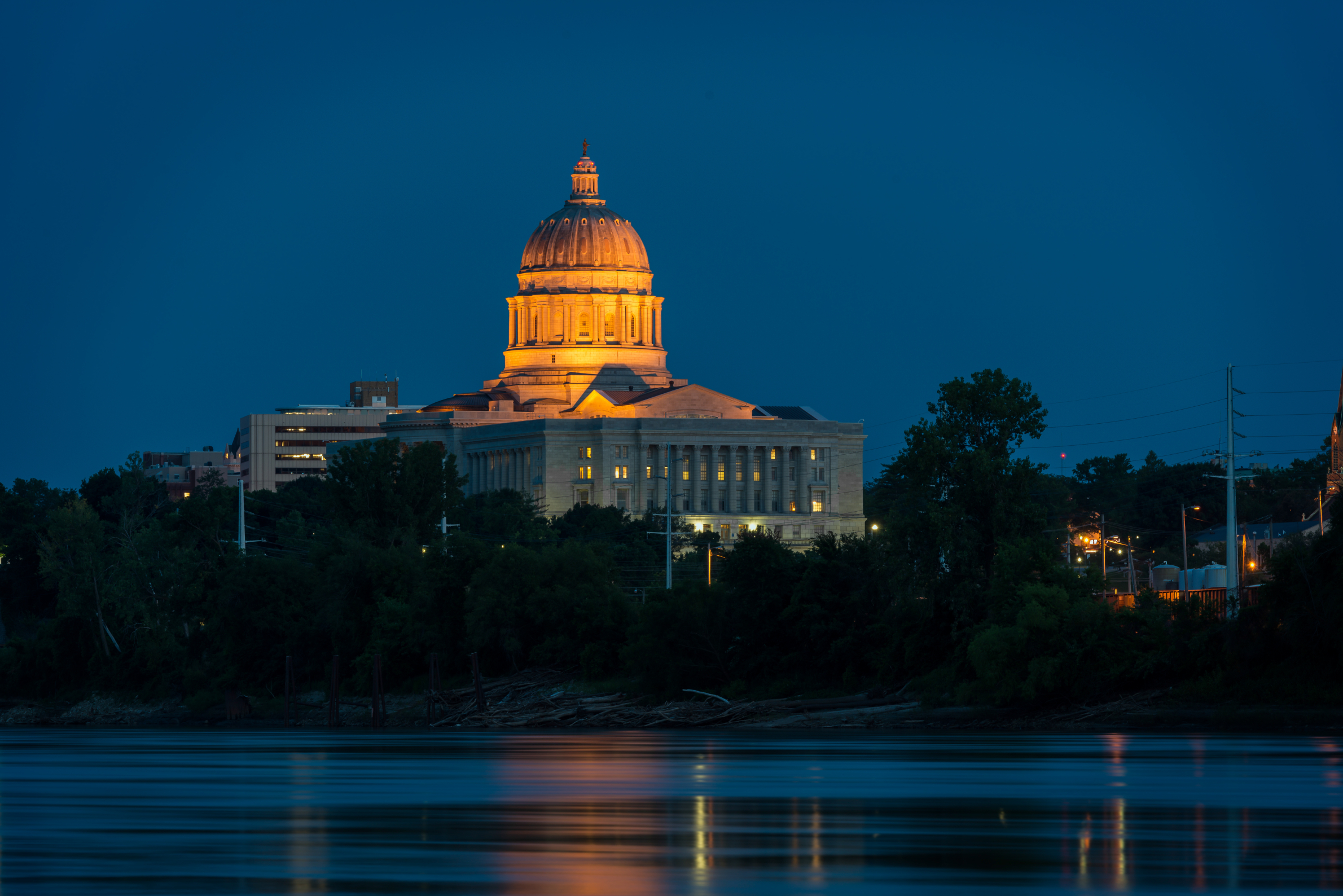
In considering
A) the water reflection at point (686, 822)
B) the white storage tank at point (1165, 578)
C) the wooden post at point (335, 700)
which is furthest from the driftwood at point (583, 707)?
the water reflection at point (686, 822)

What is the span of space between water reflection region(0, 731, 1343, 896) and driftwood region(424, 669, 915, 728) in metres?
23.6

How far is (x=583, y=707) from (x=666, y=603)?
4.82m

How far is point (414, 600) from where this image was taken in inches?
3922

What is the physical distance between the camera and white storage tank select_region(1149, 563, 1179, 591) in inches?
3580

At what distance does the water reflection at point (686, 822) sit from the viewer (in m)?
24.1

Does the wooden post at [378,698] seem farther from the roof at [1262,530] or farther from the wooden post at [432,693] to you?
the roof at [1262,530]

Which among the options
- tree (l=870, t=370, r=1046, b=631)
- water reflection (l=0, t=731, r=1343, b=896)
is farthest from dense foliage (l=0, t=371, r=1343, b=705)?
water reflection (l=0, t=731, r=1343, b=896)

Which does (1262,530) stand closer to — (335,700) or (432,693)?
(432,693)

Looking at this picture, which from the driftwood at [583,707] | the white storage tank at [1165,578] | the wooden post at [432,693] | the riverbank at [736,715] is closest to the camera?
the riverbank at [736,715]

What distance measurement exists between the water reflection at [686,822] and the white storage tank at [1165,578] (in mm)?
38149

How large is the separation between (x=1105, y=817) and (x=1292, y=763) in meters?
13.7

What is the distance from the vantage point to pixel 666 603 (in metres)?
84.7

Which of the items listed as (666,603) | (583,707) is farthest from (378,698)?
(666,603)

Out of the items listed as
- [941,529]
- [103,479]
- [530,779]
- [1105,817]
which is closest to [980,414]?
[941,529]
